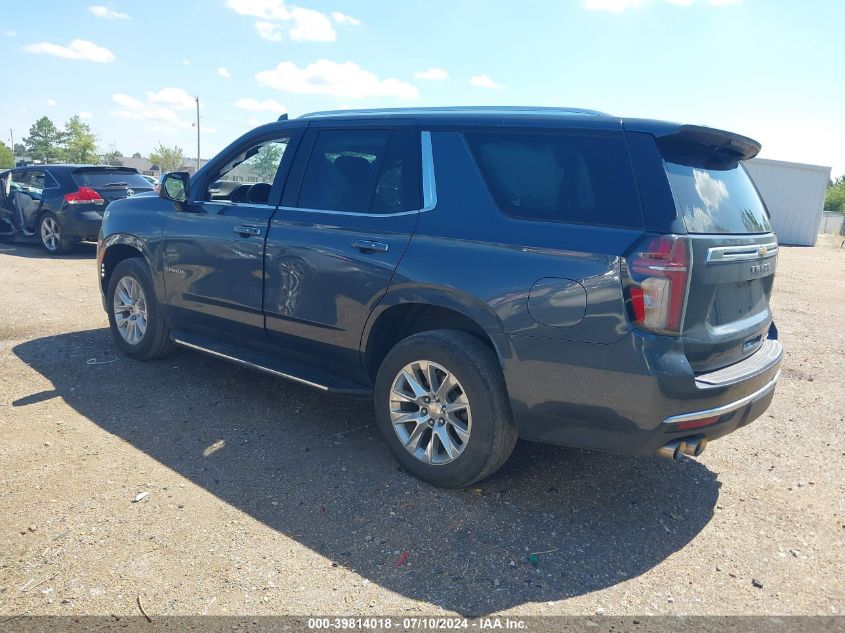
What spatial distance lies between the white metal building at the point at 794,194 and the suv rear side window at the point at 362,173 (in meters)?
29.0

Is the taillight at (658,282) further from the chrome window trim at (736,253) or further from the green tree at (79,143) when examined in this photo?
the green tree at (79,143)

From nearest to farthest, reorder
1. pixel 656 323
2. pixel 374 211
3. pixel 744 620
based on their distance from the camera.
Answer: pixel 744 620 < pixel 656 323 < pixel 374 211

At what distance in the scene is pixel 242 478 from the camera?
3771 millimetres

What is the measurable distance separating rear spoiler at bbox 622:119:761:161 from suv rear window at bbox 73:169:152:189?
11.0 m

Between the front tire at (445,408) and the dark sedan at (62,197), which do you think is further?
the dark sedan at (62,197)

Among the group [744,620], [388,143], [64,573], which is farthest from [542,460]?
[64,573]

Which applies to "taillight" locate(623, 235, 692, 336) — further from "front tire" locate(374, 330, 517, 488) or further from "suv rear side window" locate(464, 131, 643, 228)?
"front tire" locate(374, 330, 517, 488)

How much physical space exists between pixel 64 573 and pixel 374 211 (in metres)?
2.42

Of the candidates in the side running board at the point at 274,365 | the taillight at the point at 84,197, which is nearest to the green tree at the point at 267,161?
the side running board at the point at 274,365

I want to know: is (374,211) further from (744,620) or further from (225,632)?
(744,620)

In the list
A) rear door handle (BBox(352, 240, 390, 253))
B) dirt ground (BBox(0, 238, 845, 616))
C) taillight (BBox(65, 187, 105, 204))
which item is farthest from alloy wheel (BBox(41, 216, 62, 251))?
rear door handle (BBox(352, 240, 390, 253))

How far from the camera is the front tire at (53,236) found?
11773 mm

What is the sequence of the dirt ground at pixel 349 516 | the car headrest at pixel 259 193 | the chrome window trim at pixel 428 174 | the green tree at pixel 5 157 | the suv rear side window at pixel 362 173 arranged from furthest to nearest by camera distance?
the green tree at pixel 5 157, the car headrest at pixel 259 193, the suv rear side window at pixel 362 173, the chrome window trim at pixel 428 174, the dirt ground at pixel 349 516

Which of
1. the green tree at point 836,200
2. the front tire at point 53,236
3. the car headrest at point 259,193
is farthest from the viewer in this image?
the green tree at point 836,200
